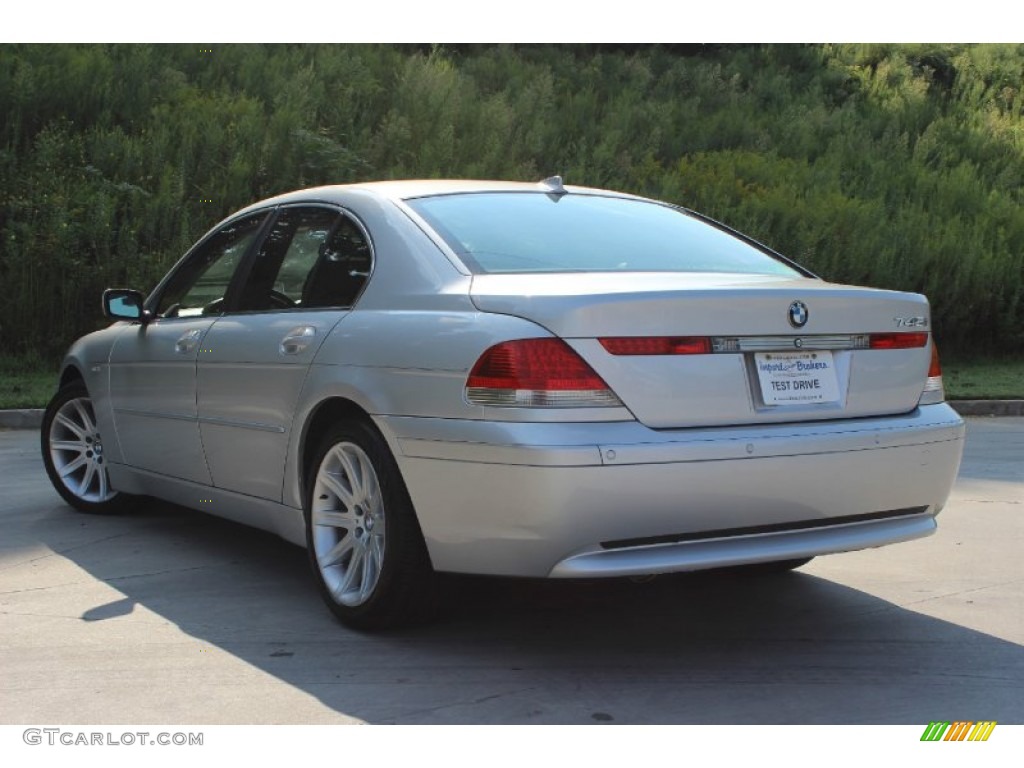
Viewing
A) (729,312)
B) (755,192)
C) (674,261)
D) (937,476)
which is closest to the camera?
(729,312)

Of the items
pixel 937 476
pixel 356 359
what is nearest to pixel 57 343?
pixel 356 359

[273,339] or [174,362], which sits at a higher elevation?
[273,339]

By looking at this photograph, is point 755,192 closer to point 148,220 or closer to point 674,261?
point 148,220

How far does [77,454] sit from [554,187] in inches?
123

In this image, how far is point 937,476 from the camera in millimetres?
4426

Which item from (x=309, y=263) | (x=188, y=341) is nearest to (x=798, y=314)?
(x=309, y=263)

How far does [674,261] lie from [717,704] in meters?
1.65

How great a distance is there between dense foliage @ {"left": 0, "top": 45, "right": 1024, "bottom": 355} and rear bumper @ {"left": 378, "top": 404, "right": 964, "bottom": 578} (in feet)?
38.5

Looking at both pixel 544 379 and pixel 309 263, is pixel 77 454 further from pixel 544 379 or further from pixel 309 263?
pixel 544 379

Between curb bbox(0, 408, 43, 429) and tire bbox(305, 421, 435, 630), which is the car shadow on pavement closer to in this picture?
tire bbox(305, 421, 435, 630)

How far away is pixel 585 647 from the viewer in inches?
172

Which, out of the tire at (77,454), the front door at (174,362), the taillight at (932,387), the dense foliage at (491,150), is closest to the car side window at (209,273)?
the front door at (174,362)

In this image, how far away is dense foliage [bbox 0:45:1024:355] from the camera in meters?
15.6

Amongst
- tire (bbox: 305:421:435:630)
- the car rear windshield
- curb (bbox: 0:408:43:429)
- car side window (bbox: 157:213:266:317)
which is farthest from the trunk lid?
curb (bbox: 0:408:43:429)
